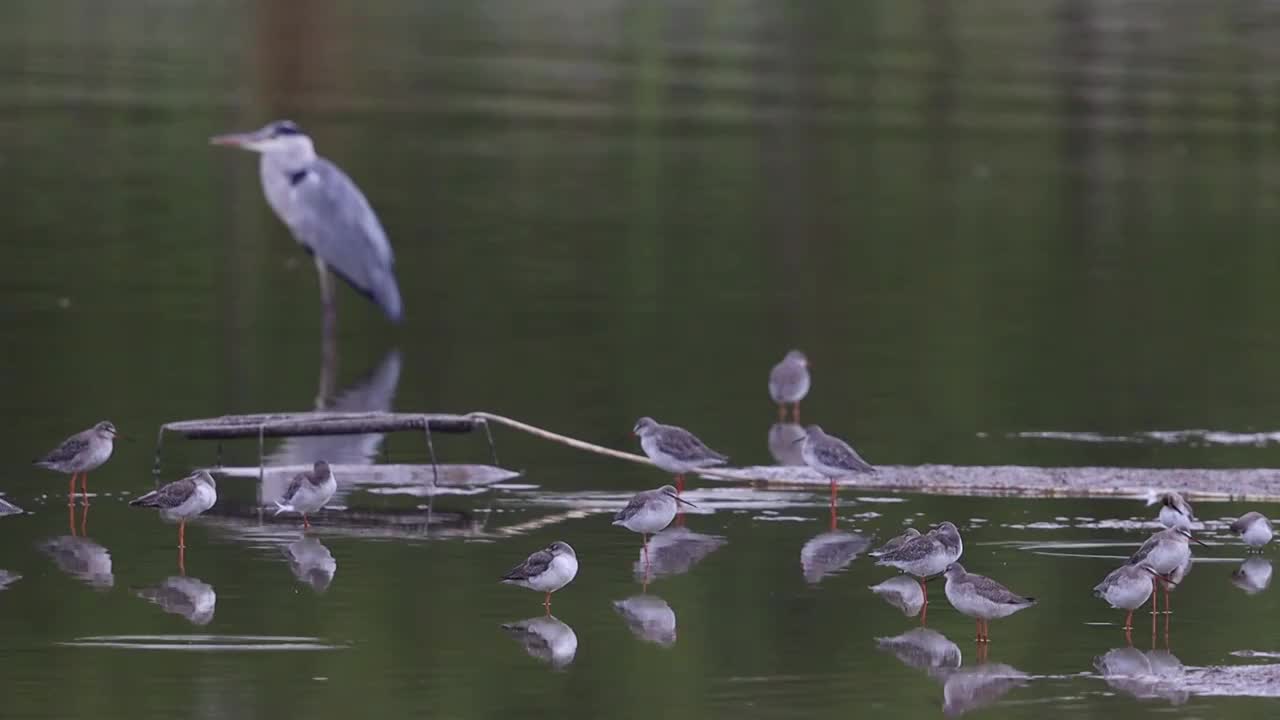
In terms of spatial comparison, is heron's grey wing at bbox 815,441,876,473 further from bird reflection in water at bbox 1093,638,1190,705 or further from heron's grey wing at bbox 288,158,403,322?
heron's grey wing at bbox 288,158,403,322

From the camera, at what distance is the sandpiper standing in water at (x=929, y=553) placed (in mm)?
12508

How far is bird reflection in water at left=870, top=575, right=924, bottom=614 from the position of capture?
12719 mm

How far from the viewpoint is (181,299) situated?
75.4 ft

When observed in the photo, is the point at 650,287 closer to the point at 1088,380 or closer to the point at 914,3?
the point at 1088,380

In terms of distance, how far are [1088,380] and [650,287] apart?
573cm

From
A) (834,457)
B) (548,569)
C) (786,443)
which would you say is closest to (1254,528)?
(834,457)

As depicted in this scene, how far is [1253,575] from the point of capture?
13297 millimetres

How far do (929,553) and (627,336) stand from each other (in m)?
9.42

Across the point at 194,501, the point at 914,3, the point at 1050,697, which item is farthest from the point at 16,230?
the point at 914,3

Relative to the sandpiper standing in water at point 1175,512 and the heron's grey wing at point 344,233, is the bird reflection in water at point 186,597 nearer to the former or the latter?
the sandpiper standing in water at point 1175,512

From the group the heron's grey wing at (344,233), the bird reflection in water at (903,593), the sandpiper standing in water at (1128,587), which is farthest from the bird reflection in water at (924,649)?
the heron's grey wing at (344,233)

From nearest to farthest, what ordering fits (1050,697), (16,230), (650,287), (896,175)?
1. (1050,697)
2. (650,287)
3. (16,230)
4. (896,175)

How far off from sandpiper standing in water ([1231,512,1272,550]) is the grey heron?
395 inches

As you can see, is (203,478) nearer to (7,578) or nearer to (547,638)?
(7,578)
